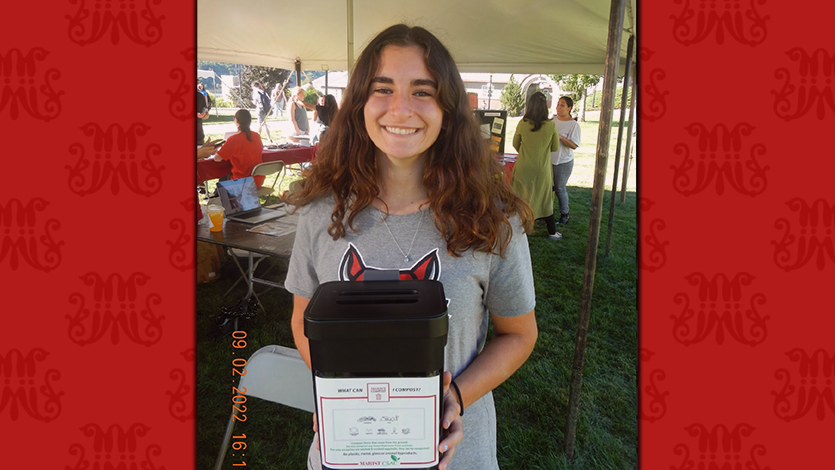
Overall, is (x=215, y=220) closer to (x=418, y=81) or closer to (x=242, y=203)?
(x=242, y=203)

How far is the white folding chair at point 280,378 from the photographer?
1.55 meters

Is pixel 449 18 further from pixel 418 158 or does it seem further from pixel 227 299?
pixel 418 158

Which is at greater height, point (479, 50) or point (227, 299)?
point (479, 50)

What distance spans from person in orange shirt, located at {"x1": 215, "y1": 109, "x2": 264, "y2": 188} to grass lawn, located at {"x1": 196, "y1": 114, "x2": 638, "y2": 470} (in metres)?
2.09

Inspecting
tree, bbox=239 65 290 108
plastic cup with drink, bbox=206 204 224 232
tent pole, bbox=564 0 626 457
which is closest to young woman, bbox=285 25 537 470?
tent pole, bbox=564 0 626 457

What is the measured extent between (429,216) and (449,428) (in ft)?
1.44

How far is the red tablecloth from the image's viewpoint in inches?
216

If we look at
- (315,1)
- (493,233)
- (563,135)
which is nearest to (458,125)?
(493,233)

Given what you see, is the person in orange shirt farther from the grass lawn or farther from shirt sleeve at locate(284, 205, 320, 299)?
shirt sleeve at locate(284, 205, 320, 299)

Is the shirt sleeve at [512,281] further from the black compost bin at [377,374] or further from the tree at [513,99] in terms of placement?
the tree at [513,99]
